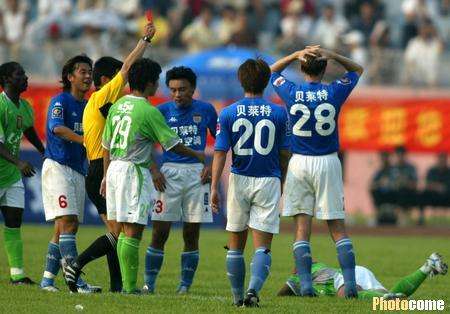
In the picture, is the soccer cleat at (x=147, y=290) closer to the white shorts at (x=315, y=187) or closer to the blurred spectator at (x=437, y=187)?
the white shorts at (x=315, y=187)

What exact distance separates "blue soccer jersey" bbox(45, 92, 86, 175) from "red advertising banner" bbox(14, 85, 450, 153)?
51.2 ft

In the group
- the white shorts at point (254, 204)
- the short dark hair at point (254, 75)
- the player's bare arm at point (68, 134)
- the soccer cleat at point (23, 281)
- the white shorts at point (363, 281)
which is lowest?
the soccer cleat at point (23, 281)

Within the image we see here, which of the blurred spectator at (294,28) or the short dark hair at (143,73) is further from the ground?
the blurred spectator at (294,28)

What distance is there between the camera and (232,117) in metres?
12.4

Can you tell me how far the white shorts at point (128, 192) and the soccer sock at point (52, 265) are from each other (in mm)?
1456

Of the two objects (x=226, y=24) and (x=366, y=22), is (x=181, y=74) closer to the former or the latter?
(x=226, y=24)

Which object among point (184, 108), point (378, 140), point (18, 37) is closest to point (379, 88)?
point (378, 140)

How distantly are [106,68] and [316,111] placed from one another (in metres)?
2.33

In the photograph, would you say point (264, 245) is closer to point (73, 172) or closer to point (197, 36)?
point (73, 172)

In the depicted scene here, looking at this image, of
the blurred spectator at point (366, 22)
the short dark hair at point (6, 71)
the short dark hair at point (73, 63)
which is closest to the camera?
the short dark hair at point (73, 63)

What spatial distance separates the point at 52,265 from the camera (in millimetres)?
13836

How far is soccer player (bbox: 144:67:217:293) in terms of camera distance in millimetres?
13812

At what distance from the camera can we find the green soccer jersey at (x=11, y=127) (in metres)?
14.3

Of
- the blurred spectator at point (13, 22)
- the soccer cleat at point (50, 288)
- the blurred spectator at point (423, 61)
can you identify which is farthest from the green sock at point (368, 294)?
the blurred spectator at point (13, 22)
